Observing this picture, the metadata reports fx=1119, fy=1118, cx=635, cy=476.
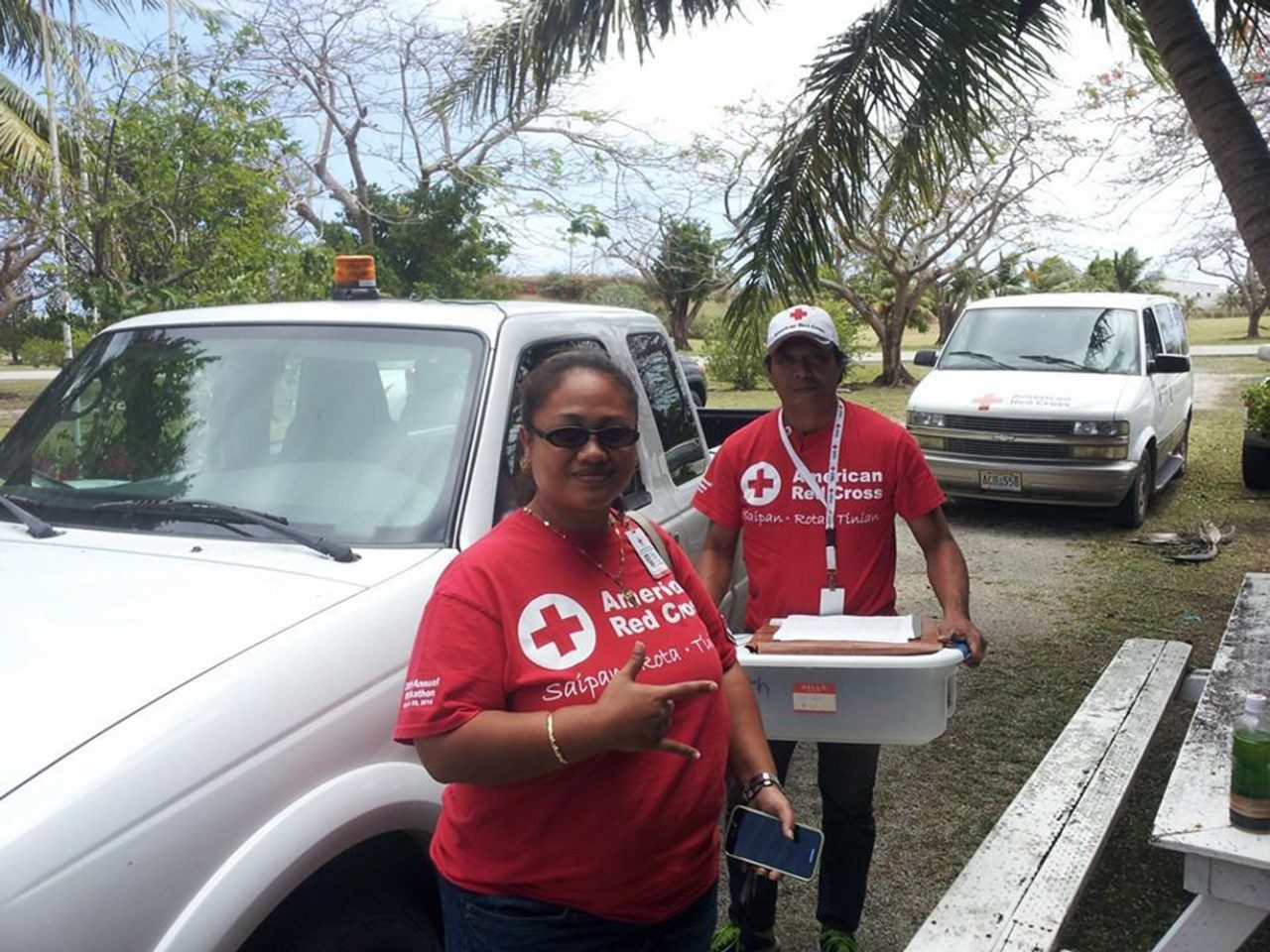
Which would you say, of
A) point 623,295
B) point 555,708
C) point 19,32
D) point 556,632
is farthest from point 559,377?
point 623,295

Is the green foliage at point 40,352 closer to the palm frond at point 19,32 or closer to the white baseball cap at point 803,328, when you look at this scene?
the palm frond at point 19,32

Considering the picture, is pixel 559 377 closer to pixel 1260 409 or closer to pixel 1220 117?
pixel 1220 117

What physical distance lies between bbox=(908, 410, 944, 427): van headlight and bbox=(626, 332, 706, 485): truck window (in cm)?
600

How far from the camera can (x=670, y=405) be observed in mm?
4402

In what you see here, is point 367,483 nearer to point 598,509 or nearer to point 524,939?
point 598,509

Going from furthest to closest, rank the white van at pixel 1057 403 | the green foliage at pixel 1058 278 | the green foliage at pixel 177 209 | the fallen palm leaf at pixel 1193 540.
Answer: the green foliage at pixel 1058 278
the white van at pixel 1057 403
the fallen palm leaf at pixel 1193 540
the green foliage at pixel 177 209

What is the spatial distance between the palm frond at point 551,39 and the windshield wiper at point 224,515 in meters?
4.47

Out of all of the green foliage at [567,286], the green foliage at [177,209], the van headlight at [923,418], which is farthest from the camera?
the green foliage at [567,286]

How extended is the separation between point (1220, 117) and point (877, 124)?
206 cm

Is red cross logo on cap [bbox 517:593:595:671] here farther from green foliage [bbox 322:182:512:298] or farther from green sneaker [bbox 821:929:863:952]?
green foliage [bbox 322:182:512:298]

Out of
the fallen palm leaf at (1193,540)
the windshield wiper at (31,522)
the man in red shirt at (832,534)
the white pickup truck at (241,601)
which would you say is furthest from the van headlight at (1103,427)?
the windshield wiper at (31,522)

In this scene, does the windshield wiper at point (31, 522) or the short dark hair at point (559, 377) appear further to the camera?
the windshield wiper at point (31, 522)

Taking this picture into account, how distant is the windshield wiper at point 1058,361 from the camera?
10.2 meters

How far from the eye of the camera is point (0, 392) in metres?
24.2
